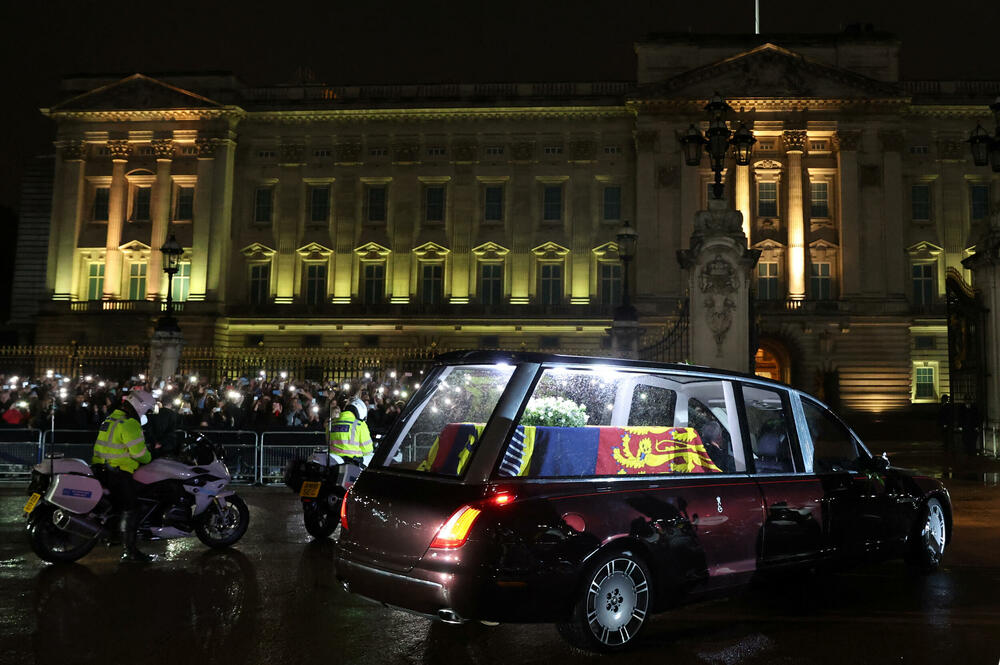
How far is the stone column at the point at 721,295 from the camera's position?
1332cm

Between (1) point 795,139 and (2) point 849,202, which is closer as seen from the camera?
(2) point 849,202

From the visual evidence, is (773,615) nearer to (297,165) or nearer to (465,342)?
(465,342)

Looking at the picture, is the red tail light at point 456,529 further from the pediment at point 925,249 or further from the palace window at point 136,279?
the palace window at point 136,279

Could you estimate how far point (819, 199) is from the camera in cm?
4300

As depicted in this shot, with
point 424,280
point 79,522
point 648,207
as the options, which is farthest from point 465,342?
point 79,522

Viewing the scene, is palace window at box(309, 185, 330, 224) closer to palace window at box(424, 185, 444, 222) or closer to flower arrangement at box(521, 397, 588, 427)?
palace window at box(424, 185, 444, 222)

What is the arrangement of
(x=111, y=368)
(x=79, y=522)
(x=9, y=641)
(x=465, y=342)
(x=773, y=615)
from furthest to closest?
(x=465, y=342), (x=111, y=368), (x=79, y=522), (x=773, y=615), (x=9, y=641)

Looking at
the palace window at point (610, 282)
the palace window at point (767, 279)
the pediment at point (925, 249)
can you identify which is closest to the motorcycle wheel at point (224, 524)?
the palace window at point (610, 282)

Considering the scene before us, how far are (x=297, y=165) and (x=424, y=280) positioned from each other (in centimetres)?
944

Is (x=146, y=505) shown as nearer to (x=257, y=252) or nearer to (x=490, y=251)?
(x=490, y=251)

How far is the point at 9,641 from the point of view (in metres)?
5.44

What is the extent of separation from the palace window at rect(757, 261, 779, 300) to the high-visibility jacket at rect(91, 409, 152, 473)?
125 feet

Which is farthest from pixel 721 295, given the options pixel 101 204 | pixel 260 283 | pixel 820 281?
pixel 101 204

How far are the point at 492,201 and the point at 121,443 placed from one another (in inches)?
1520
